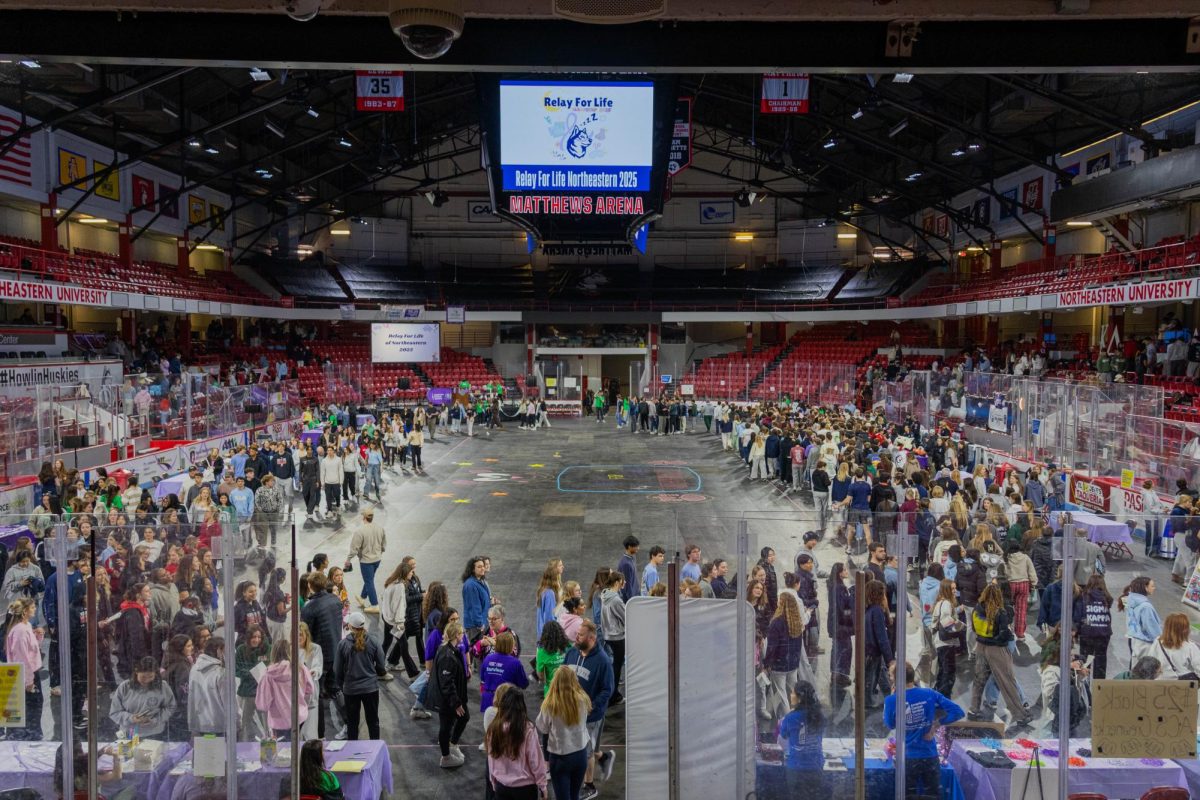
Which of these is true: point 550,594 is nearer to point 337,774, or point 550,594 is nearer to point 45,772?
point 337,774

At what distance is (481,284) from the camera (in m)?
42.8

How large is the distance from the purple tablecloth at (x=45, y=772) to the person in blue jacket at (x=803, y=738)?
150 inches

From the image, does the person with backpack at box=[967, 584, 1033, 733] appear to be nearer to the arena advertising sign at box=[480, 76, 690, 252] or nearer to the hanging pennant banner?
the arena advertising sign at box=[480, 76, 690, 252]

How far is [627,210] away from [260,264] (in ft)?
Result: 110

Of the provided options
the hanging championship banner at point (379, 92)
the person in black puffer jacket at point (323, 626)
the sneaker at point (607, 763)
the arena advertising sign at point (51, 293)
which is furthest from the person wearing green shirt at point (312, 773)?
the arena advertising sign at point (51, 293)

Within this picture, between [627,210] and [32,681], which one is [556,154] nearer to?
[627,210]

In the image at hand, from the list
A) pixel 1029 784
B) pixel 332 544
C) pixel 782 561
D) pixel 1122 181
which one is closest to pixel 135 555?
pixel 782 561

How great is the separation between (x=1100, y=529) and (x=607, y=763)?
4153 millimetres

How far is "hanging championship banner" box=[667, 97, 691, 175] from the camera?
15555mm

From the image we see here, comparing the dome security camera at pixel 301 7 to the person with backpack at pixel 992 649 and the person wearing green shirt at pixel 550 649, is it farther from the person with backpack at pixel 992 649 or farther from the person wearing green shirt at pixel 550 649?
the person with backpack at pixel 992 649

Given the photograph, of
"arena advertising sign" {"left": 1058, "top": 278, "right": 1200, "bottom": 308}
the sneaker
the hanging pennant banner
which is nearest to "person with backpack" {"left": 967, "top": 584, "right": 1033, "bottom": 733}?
the sneaker

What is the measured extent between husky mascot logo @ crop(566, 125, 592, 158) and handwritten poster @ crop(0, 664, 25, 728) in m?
7.35

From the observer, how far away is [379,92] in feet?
71.4

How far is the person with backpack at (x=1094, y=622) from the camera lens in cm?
508
